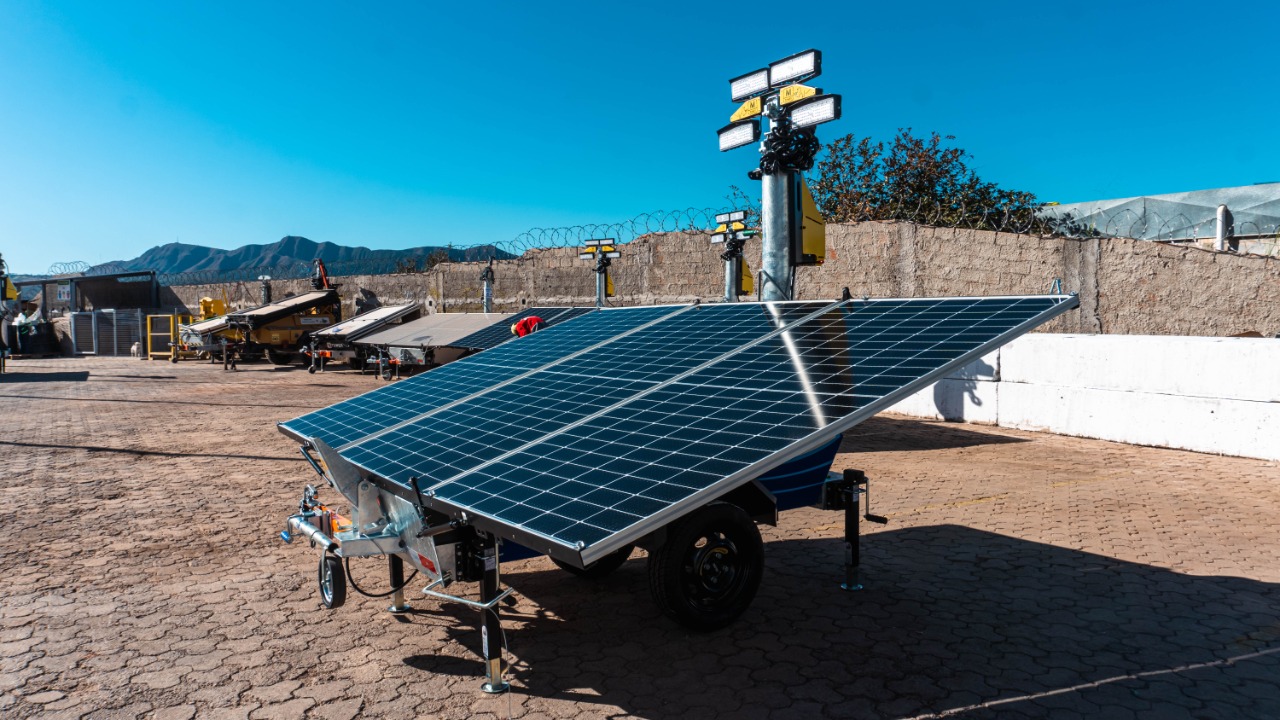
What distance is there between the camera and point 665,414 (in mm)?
4672

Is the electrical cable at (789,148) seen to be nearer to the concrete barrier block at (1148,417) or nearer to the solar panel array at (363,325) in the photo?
the concrete barrier block at (1148,417)

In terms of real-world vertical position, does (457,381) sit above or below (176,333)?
below

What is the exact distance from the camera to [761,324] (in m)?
6.23

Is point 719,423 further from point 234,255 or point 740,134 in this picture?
point 234,255

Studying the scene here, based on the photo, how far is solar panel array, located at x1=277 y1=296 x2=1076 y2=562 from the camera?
A: 3.62 metres

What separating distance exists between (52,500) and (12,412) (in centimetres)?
1031

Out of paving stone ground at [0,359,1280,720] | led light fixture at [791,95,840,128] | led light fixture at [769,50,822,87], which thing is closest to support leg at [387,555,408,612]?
paving stone ground at [0,359,1280,720]

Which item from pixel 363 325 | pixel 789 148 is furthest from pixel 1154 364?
pixel 363 325

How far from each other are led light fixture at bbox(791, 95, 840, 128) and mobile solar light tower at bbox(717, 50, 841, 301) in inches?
5.5

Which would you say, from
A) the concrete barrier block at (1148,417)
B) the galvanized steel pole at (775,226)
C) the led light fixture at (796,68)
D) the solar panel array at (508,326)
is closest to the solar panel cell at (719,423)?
the galvanized steel pole at (775,226)

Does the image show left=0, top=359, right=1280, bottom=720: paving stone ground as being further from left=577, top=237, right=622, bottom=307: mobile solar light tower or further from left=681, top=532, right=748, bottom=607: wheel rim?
left=577, top=237, right=622, bottom=307: mobile solar light tower

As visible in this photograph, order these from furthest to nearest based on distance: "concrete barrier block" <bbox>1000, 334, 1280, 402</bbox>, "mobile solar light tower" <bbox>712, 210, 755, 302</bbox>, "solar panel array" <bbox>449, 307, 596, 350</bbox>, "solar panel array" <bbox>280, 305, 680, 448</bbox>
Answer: "mobile solar light tower" <bbox>712, 210, 755, 302</bbox> < "solar panel array" <bbox>449, 307, 596, 350</bbox> < "concrete barrier block" <bbox>1000, 334, 1280, 402</bbox> < "solar panel array" <bbox>280, 305, 680, 448</bbox>

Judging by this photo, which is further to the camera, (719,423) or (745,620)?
(745,620)

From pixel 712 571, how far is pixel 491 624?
1.47 metres
